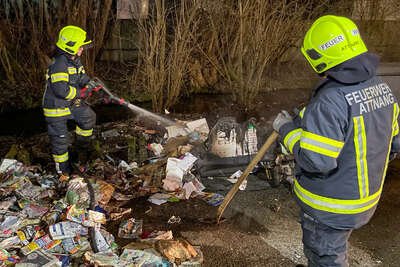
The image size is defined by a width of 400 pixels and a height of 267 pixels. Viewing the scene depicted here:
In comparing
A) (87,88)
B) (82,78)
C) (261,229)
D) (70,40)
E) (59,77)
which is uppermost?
(70,40)

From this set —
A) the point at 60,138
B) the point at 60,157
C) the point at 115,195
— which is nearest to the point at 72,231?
the point at 115,195

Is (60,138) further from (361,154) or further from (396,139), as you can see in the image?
(396,139)

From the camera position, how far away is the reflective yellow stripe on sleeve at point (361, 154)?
2.22m

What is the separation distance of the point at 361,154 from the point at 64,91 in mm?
3350

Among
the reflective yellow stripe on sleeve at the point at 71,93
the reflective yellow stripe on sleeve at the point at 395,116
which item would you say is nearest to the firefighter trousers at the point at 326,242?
the reflective yellow stripe on sleeve at the point at 395,116

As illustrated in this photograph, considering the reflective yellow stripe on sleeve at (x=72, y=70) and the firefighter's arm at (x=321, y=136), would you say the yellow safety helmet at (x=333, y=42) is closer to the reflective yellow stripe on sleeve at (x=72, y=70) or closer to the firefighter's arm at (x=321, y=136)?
the firefighter's arm at (x=321, y=136)

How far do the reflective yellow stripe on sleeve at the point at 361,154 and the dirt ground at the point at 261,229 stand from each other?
1271 mm

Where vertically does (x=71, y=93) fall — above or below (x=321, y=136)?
below

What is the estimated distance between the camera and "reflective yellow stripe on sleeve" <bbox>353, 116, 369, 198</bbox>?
7.29 feet

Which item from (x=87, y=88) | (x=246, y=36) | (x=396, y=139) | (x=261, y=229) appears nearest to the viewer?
(x=396, y=139)

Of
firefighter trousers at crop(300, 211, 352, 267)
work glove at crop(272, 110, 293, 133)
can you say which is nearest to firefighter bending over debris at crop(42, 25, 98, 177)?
work glove at crop(272, 110, 293, 133)

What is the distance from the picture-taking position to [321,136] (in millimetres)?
2209

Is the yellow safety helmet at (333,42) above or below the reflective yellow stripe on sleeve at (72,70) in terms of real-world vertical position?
above

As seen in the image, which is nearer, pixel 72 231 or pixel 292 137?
pixel 292 137
